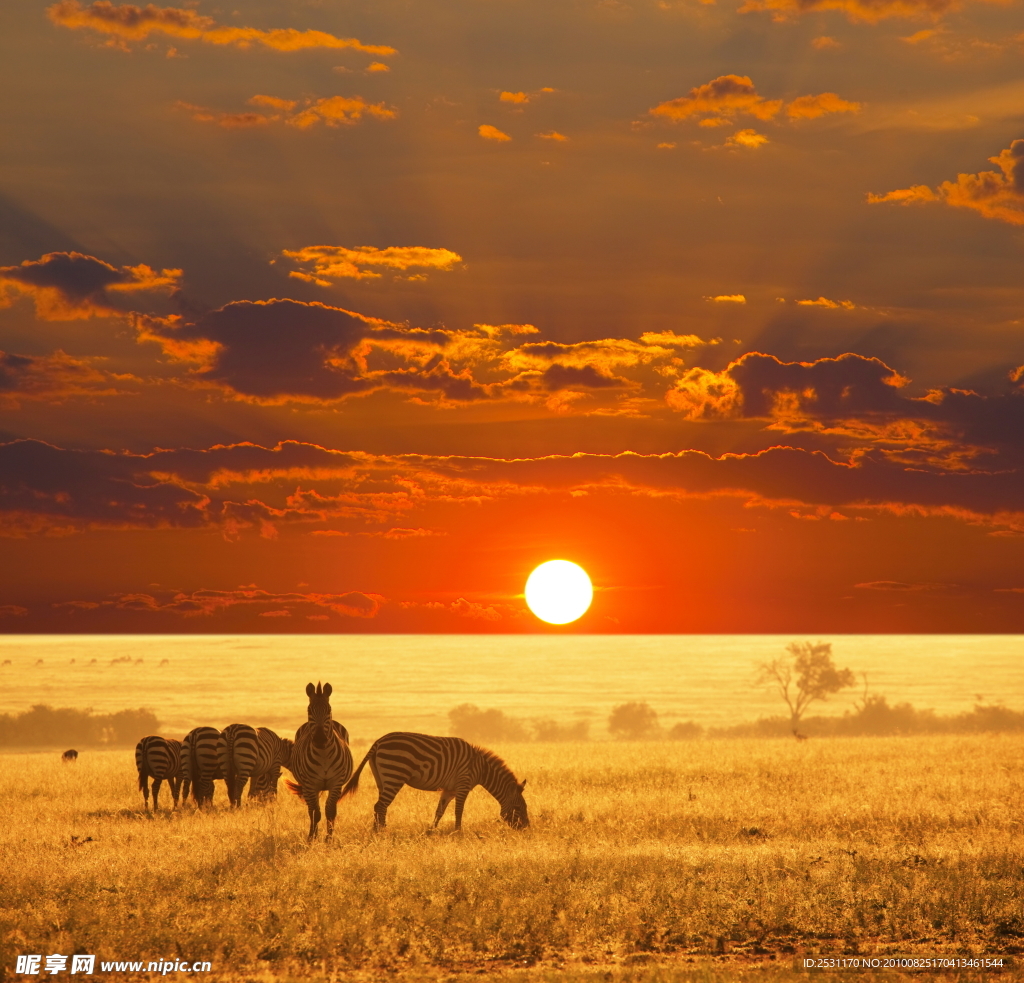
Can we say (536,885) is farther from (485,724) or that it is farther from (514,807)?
(485,724)

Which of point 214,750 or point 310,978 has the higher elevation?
point 214,750

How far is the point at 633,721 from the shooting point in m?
93.2

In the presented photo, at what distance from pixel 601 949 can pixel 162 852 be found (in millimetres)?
9071

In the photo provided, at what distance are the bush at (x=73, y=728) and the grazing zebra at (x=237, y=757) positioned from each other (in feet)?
191

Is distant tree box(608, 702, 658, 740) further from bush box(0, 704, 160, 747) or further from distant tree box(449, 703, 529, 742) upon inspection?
bush box(0, 704, 160, 747)

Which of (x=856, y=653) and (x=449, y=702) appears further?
(x=856, y=653)

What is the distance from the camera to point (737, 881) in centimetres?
1591

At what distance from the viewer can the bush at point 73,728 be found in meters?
80.6

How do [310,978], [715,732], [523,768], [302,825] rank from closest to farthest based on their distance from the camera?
[310,978], [302,825], [523,768], [715,732]

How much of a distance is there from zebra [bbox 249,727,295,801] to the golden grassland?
0.77 meters

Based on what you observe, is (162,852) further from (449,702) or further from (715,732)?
(449,702)

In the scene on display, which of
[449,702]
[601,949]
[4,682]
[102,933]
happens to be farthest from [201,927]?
[4,682]

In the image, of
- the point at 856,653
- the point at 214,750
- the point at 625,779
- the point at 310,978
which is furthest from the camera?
the point at 856,653

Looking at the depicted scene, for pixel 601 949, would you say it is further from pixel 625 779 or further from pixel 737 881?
pixel 625 779
